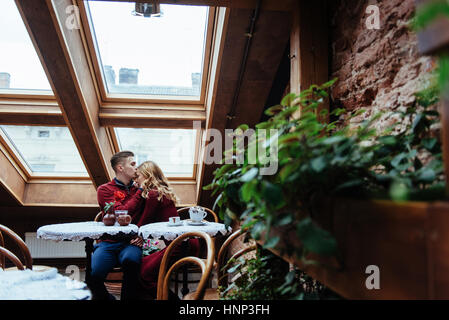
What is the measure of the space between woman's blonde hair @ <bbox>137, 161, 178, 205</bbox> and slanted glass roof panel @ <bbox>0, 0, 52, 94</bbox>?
1.39 meters

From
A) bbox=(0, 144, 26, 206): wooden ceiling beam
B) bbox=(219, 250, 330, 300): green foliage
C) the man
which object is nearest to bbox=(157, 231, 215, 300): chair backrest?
bbox=(219, 250, 330, 300): green foliage

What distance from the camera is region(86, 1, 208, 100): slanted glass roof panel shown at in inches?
123

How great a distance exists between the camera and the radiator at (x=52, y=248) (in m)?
4.96

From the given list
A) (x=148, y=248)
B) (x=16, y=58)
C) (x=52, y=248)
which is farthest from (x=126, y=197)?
(x=52, y=248)

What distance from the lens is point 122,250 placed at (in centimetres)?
277

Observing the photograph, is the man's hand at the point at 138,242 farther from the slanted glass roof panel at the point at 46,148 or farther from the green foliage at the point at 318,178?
the slanted glass roof panel at the point at 46,148

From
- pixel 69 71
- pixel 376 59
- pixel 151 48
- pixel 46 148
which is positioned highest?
pixel 151 48

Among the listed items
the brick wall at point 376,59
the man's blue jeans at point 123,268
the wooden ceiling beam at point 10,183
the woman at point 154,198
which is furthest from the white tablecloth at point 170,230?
the wooden ceiling beam at point 10,183

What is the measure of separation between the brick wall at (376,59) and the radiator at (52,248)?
438cm

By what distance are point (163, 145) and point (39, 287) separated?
3.66 meters

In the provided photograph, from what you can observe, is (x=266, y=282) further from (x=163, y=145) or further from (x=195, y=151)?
(x=163, y=145)
